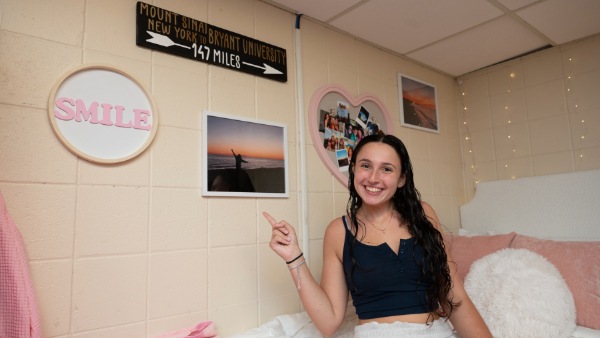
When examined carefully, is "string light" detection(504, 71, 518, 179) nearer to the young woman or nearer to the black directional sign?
the young woman

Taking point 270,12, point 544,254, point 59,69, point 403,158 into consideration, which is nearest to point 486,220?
point 544,254

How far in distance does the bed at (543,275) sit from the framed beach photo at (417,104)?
0.82m

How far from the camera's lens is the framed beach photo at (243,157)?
159cm

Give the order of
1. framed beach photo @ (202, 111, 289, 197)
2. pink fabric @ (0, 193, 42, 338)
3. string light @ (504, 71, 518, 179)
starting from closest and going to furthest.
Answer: pink fabric @ (0, 193, 42, 338)
framed beach photo @ (202, 111, 289, 197)
string light @ (504, 71, 518, 179)

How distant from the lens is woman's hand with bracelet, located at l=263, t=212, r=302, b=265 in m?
1.36

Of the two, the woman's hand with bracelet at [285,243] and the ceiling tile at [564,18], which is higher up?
the ceiling tile at [564,18]

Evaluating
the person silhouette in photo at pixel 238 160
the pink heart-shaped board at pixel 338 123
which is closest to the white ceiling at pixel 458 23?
the pink heart-shaped board at pixel 338 123

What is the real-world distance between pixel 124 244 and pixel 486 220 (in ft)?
7.50

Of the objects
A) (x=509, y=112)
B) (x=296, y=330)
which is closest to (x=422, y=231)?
(x=296, y=330)

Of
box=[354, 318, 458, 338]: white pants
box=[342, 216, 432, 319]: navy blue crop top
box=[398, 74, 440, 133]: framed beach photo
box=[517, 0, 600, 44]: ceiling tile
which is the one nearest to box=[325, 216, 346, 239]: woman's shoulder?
box=[342, 216, 432, 319]: navy blue crop top

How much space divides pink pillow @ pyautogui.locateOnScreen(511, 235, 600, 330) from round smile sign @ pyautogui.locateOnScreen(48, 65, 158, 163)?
71.6 inches

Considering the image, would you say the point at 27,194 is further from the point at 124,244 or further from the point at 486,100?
the point at 486,100

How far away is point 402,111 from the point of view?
2.51 metres

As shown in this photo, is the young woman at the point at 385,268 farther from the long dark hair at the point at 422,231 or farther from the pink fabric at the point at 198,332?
the pink fabric at the point at 198,332
